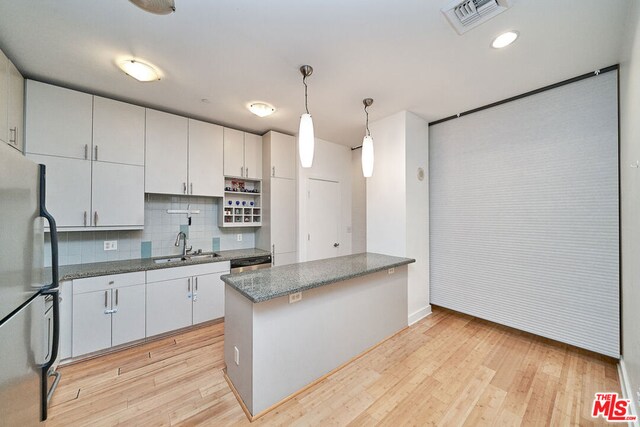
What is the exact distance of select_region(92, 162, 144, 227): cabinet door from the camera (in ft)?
7.93

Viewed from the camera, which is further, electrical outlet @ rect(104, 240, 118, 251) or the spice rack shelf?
the spice rack shelf

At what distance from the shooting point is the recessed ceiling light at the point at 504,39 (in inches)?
66.4

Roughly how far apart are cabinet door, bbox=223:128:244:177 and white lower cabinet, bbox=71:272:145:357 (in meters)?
1.64

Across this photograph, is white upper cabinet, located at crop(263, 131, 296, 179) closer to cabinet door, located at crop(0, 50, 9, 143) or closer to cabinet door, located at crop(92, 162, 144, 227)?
cabinet door, located at crop(92, 162, 144, 227)

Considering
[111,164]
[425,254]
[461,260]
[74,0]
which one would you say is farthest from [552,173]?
[111,164]

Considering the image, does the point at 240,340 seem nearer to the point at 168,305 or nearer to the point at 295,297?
the point at 295,297

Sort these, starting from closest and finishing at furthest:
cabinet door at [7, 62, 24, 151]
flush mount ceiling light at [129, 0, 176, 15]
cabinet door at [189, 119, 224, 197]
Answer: flush mount ceiling light at [129, 0, 176, 15] → cabinet door at [7, 62, 24, 151] → cabinet door at [189, 119, 224, 197]

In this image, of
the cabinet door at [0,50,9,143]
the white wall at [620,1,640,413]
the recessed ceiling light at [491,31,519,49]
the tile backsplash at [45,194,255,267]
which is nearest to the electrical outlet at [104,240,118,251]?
the tile backsplash at [45,194,255,267]

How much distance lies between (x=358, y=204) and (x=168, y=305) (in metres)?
3.21

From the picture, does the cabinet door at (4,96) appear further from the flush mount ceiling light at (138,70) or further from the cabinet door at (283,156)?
the cabinet door at (283,156)

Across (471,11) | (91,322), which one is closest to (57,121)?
(91,322)

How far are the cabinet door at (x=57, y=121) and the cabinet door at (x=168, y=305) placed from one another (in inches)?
60.4

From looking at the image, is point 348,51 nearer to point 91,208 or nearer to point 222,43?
point 222,43

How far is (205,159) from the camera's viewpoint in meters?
3.10
